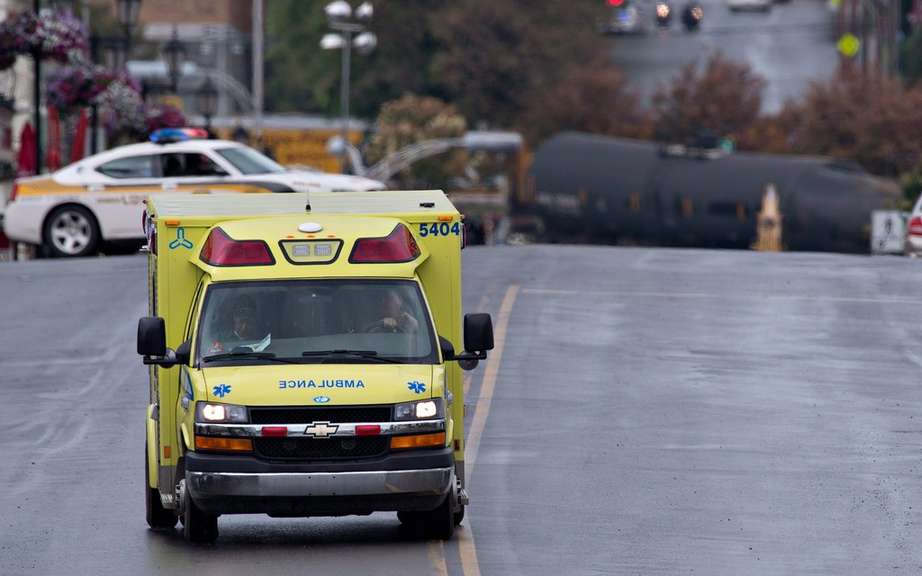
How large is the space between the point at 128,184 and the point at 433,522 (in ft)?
60.3

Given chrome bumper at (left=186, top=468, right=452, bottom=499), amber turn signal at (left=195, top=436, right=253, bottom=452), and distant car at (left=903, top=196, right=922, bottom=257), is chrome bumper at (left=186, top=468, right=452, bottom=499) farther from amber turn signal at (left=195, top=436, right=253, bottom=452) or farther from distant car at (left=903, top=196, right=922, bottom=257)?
distant car at (left=903, top=196, right=922, bottom=257)

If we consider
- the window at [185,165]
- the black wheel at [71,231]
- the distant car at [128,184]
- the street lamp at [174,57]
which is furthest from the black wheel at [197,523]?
the street lamp at [174,57]

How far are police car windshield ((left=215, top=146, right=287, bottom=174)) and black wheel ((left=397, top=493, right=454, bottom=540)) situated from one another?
17.5 metres

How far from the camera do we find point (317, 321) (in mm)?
14273

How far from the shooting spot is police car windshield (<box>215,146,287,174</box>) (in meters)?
31.9

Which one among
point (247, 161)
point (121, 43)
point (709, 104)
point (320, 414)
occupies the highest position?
point (121, 43)

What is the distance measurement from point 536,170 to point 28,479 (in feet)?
157

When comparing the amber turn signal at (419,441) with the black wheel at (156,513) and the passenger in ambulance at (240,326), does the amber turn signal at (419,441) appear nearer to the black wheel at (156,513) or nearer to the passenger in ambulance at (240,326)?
the passenger in ambulance at (240,326)

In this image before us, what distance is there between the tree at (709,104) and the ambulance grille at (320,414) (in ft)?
238

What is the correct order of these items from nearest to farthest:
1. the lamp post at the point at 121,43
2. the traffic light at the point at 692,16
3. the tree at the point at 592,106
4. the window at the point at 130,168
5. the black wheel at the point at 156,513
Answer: the black wheel at the point at 156,513
the window at the point at 130,168
the lamp post at the point at 121,43
the traffic light at the point at 692,16
the tree at the point at 592,106

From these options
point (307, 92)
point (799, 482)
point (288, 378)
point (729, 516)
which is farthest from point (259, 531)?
point (307, 92)

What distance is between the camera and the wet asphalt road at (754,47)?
112625 millimetres

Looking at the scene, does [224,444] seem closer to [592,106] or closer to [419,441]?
[419,441]

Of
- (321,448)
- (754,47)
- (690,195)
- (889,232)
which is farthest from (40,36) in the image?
(754,47)
